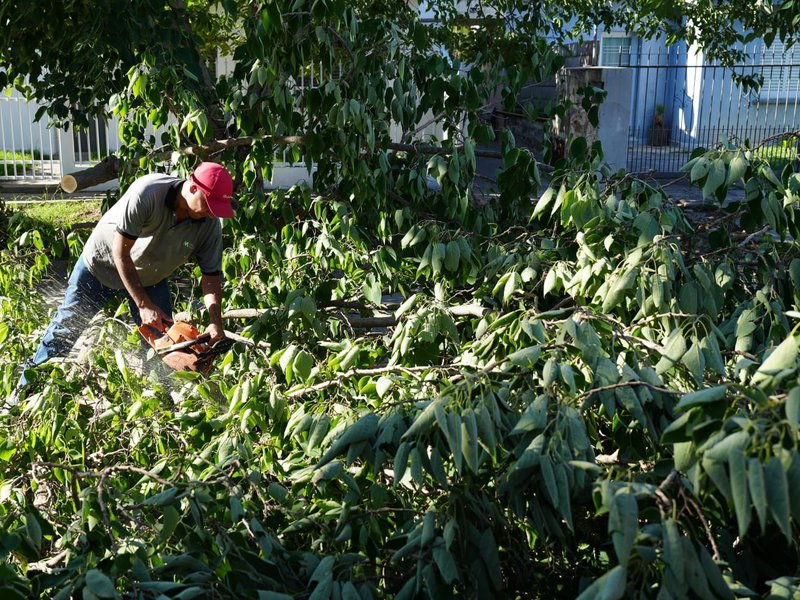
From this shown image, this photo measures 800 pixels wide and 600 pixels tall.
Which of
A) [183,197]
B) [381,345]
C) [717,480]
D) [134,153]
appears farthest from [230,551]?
[134,153]

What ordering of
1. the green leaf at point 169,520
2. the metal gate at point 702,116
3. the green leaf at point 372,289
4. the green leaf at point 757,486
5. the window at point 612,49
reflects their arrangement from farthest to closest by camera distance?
the window at point 612,49, the metal gate at point 702,116, the green leaf at point 372,289, the green leaf at point 169,520, the green leaf at point 757,486

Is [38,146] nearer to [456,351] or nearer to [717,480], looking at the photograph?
[456,351]

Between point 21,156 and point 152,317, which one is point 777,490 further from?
point 21,156

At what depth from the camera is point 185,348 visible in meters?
4.54

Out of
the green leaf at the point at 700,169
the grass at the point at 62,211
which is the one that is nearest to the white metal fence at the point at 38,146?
the grass at the point at 62,211

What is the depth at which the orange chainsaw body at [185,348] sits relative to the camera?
14.8 feet

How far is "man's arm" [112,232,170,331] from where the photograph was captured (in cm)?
484

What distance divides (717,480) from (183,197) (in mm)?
3763

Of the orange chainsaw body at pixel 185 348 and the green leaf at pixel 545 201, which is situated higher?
the green leaf at pixel 545 201

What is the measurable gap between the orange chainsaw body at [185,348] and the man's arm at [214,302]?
72 millimetres

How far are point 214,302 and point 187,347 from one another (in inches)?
17.0

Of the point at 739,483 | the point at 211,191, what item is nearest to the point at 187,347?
the point at 211,191

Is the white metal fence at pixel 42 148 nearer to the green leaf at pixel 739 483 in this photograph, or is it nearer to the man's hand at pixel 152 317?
the man's hand at pixel 152 317

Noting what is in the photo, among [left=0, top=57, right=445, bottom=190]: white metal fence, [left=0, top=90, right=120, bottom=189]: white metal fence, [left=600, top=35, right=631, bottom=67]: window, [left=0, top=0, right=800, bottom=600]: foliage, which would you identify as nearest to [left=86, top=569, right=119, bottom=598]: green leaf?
[left=0, top=0, right=800, bottom=600]: foliage
